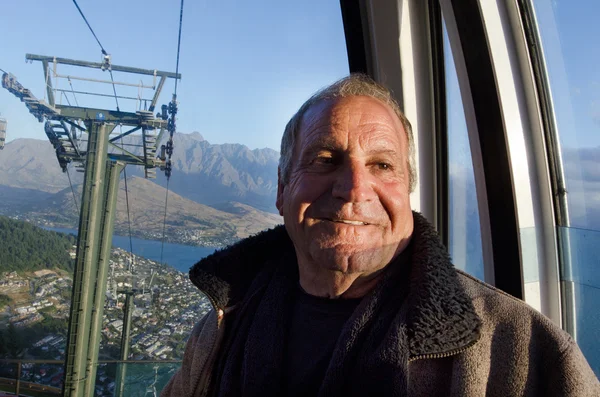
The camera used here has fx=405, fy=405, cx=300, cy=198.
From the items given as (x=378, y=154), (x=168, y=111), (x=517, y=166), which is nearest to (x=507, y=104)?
(x=517, y=166)

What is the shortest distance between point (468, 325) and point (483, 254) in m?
1.01

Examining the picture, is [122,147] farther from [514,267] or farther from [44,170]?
[514,267]

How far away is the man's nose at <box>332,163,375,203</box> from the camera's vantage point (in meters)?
1.05

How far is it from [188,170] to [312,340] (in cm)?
513

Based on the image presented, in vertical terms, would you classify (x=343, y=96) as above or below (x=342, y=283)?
above

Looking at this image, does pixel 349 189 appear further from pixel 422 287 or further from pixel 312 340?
pixel 312 340

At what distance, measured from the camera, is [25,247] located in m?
4.94

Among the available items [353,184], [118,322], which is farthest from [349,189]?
[118,322]

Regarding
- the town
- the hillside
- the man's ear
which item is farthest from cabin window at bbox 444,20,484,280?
the hillside

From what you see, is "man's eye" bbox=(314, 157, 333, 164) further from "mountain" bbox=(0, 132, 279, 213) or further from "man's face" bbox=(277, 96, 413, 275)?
"mountain" bbox=(0, 132, 279, 213)

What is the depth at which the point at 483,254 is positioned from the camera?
1782mm

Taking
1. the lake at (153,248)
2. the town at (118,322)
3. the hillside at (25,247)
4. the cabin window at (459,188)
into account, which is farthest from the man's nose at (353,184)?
the hillside at (25,247)

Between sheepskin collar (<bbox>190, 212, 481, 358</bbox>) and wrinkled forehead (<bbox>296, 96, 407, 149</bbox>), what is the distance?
29cm

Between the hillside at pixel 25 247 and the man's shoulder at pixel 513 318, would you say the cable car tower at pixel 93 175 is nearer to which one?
the hillside at pixel 25 247
